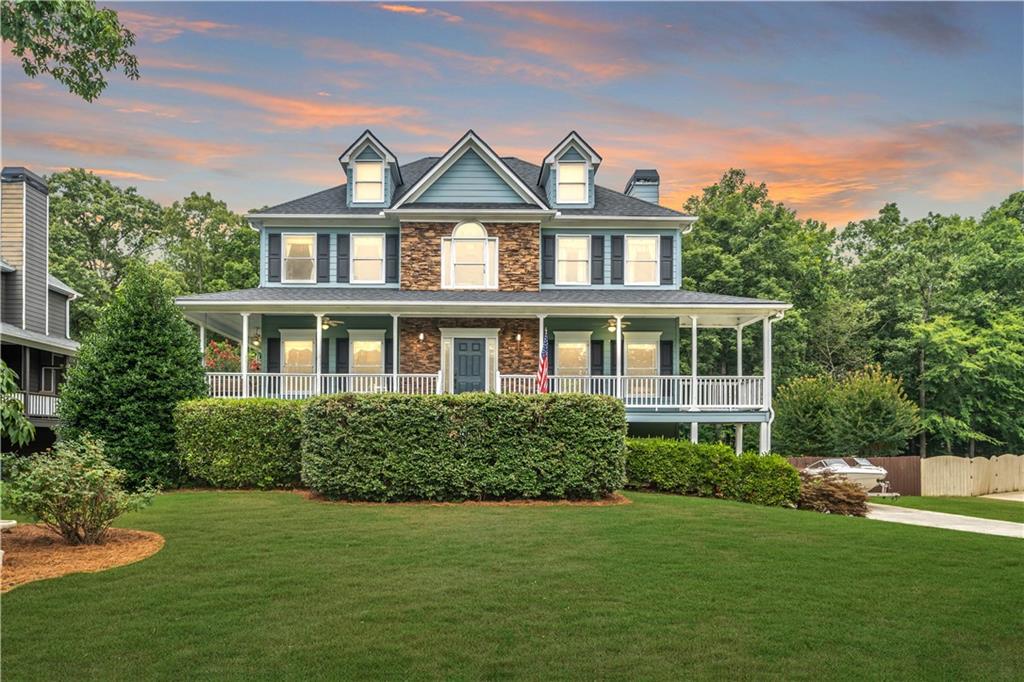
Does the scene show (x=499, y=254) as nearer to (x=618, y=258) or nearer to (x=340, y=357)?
(x=618, y=258)

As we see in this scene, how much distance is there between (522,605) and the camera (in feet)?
27.0

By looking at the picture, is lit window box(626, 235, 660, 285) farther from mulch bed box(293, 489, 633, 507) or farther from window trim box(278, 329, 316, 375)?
mulch bed box(293, 489, 633, 507)

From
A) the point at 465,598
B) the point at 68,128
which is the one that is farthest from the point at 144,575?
the point at 68,128

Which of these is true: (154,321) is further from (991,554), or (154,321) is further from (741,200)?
(741,200)

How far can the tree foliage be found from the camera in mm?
10320

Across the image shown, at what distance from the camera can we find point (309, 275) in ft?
82.4

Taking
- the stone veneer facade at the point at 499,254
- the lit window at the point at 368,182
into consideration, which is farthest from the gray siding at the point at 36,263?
the stone veneer facade at the point at 499,254

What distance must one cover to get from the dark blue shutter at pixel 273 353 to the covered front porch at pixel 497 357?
31mm

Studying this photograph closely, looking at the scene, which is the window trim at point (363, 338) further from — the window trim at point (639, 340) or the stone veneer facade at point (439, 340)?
the window trim at point (639, 340)

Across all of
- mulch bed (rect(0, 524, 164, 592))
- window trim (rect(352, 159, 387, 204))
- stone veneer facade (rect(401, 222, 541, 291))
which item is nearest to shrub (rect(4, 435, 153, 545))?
mulch bed (rect(0, 524, 164, 592))

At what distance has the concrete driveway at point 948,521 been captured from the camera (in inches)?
618

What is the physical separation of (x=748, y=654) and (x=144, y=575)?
21.7ft

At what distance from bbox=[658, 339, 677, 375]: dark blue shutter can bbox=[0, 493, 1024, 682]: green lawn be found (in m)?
12.4

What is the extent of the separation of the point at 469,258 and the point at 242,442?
999cm
